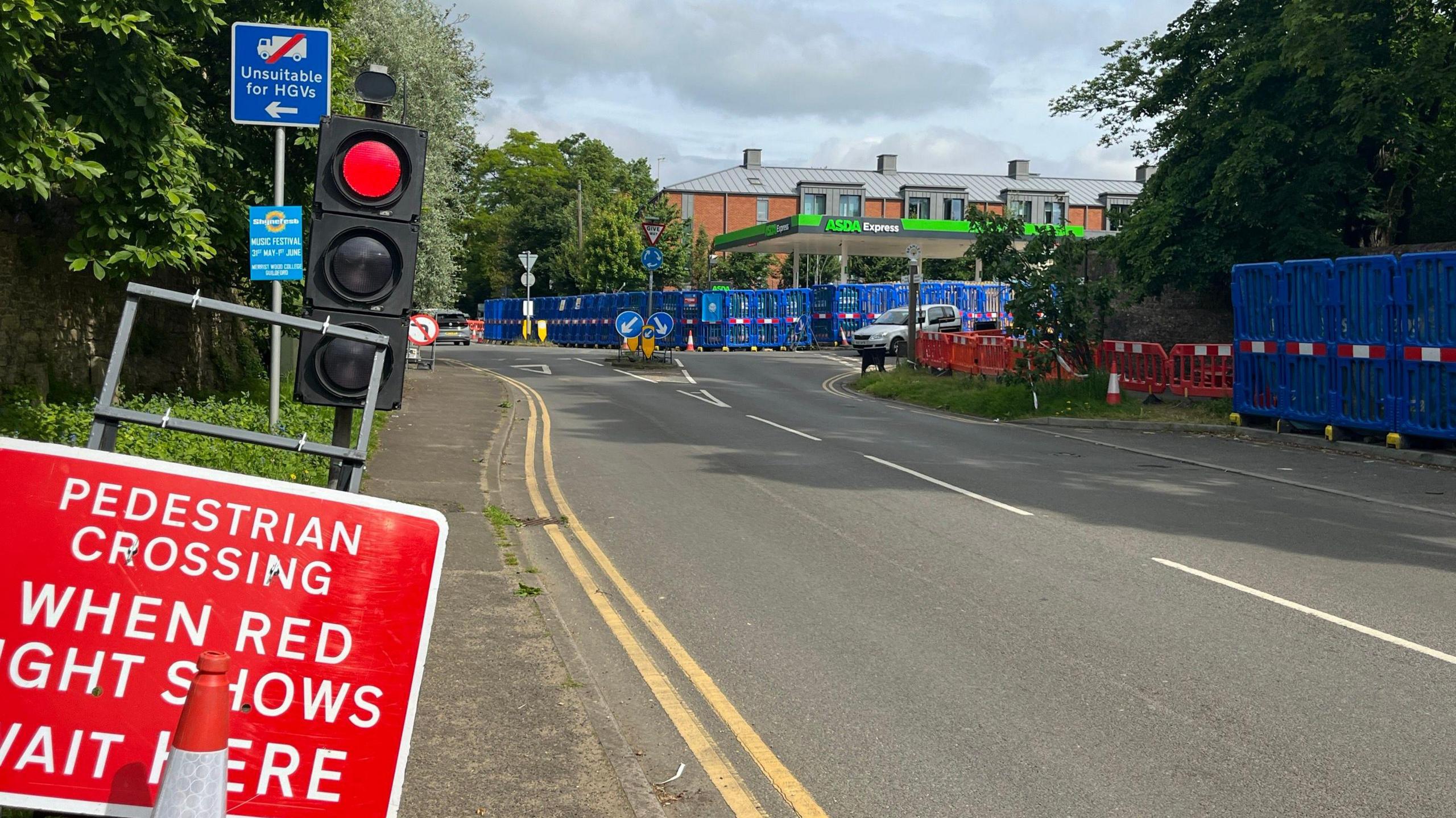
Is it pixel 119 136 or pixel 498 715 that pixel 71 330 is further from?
pixel 498 715

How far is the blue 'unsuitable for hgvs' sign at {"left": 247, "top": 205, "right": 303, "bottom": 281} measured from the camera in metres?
10.1

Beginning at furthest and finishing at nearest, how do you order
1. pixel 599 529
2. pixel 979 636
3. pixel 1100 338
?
pixel 1100 338 < pixel 599 529 < pixel 979 636

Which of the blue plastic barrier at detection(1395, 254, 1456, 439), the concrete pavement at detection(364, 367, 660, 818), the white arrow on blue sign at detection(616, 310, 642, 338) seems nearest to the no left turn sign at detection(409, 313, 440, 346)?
the white arrow on blue sign at detection(616, 310, 642, 338)

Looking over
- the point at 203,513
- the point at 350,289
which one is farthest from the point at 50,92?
the point at 203,513

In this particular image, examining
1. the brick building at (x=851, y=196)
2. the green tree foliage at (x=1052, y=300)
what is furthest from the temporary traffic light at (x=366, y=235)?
the brick building at (x=851, y=196)

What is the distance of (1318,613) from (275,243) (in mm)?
8223

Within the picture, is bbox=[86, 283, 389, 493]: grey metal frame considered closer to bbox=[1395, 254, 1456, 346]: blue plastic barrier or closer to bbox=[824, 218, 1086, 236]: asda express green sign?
bbox=[1395, 254, 1456, 346]: blue plastic barrier

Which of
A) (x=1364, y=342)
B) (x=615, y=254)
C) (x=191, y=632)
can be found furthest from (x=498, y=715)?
(x=615, y=254)

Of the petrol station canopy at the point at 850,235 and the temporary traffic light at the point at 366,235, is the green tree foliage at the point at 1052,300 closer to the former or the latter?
the temporary traffic light at the point at 366,235

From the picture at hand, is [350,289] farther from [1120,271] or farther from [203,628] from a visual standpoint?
[1120,271]

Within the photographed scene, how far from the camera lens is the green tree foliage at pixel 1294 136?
19828 millimetres

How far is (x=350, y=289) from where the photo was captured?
6027 millimetres

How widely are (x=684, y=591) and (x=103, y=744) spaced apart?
486 cm

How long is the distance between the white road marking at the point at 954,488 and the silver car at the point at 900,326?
2399cm
